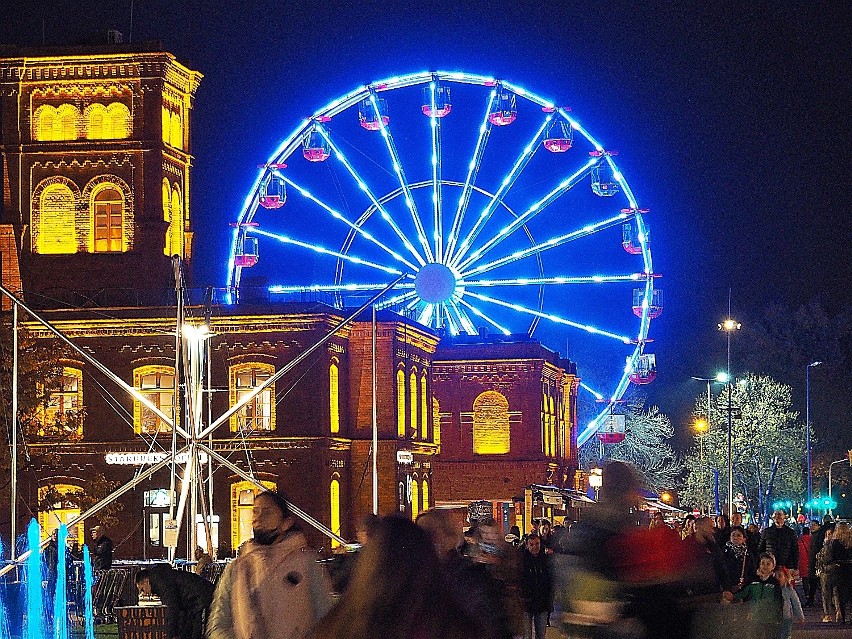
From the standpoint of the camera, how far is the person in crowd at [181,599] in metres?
15.6

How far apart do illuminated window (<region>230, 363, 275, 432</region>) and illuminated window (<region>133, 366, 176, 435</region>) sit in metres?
1.83

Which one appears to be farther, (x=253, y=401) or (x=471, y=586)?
(x=253, y=401)

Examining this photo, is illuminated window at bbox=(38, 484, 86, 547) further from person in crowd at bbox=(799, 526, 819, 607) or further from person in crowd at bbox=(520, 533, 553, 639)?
person in crowd at bbox=(520, 533, 553, 639)

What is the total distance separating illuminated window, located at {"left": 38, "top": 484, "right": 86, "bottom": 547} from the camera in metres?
51.9

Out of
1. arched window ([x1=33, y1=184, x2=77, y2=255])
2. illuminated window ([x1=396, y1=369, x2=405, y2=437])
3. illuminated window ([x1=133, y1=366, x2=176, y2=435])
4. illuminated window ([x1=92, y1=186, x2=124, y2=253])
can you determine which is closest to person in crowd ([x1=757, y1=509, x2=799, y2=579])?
illuminated window ([x1=133, y1=366, x2=176, y2=435])

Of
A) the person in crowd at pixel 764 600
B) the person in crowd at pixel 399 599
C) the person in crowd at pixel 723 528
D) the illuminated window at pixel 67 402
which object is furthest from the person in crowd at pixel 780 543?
the illuminated window at pixel 67 402

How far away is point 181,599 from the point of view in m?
15.7

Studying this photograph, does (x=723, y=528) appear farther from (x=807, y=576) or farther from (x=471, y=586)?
(x=471, y=586)

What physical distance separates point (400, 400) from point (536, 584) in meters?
37.9

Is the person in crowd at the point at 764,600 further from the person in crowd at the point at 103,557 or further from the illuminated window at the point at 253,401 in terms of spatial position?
the illuminated window at the point at 253,401

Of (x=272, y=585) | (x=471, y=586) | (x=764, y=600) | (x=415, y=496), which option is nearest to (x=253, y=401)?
(x=415, y=496)

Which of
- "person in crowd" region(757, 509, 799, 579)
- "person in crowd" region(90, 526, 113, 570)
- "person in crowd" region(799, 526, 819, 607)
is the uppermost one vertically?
"person in crowd" region(757, 509, 799, 579)

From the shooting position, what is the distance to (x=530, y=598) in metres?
20.5

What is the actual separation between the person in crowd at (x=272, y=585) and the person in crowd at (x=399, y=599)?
241cm
